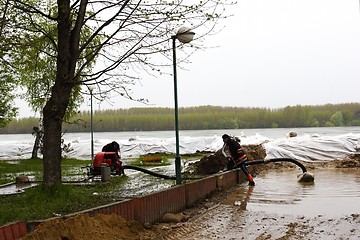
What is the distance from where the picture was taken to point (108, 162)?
16.0 meters

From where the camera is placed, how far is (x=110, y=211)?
309 inches

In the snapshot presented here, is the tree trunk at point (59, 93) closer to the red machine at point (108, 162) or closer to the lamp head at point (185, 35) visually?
the lamp head at point (185, 35)

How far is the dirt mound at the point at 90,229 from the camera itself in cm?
631

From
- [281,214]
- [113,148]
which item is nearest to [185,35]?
[281,214]

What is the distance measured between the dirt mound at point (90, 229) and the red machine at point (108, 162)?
302 inches

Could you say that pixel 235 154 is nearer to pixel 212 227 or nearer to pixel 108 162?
pixel 108 162

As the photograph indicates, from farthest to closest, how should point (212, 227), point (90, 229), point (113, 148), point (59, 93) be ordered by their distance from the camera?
point (113, 148), point (59, 93), point (212, 227), point (90, 229)

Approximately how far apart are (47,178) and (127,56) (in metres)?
3.04

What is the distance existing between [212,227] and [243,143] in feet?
64.1

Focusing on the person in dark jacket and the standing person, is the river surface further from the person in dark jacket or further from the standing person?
the person in dark jacket

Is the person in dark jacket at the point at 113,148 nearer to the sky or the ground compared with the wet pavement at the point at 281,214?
nearer to the sky

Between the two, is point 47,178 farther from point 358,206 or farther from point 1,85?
point 1,85

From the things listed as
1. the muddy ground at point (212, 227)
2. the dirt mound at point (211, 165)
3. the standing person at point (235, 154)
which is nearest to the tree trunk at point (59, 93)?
the muddy ground at point (212, 227)

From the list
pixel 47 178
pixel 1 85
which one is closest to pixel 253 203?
pixel 47 178
